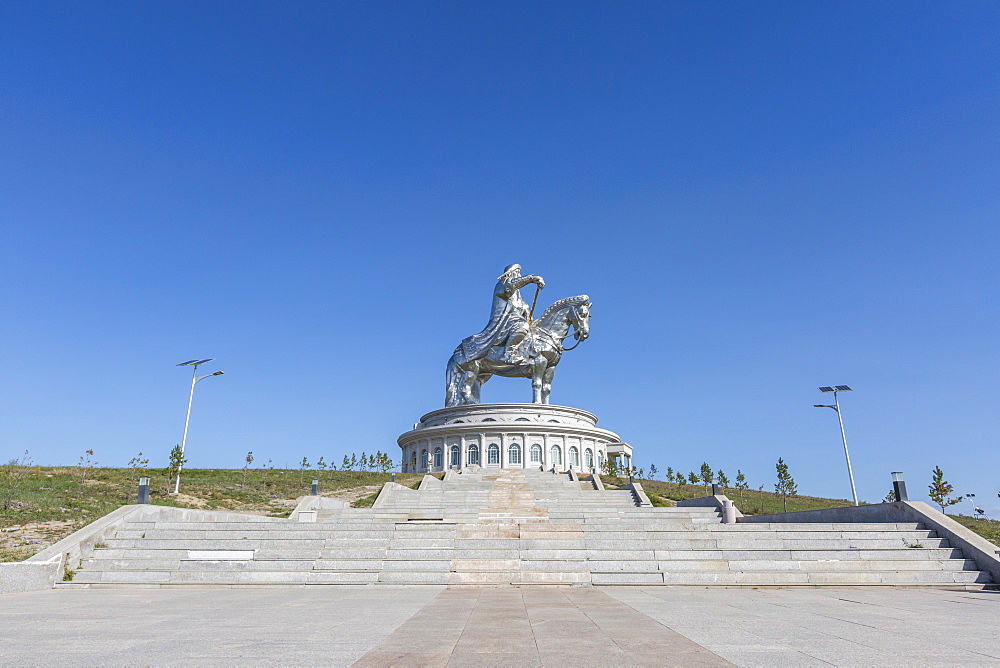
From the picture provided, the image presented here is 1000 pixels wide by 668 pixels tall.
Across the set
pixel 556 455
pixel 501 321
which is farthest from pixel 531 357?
pixel 556 455

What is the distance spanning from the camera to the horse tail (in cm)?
5267

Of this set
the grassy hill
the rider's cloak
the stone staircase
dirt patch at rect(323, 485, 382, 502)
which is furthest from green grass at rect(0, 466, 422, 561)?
the rider's cloak

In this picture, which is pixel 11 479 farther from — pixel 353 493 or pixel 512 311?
pixel 512 311

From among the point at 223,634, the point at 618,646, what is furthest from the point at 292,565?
the point at 618,646

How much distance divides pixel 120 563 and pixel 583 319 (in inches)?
1654

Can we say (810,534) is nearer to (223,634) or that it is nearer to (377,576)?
(377,576)

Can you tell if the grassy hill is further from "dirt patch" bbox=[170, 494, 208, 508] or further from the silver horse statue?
the silver horse statue

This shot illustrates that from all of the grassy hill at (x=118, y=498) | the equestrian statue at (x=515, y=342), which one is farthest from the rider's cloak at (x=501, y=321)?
the grassy hill at (x=118, y=498)

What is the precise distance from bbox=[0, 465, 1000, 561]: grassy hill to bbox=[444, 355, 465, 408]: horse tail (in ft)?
37.9

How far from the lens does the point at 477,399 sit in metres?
53.1

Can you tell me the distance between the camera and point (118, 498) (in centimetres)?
2533

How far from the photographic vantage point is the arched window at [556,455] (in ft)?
158

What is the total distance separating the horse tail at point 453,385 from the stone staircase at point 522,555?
114 ft

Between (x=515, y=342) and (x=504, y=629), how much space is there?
43.4m
